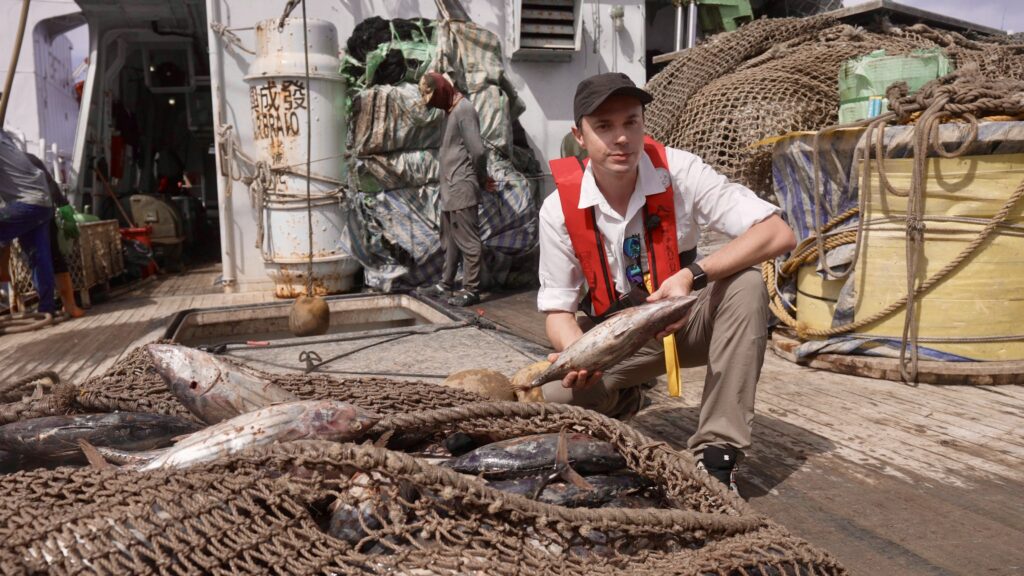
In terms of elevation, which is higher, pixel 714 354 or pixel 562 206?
pixel 562 206

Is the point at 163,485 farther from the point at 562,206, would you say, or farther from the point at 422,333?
the point at 422,333

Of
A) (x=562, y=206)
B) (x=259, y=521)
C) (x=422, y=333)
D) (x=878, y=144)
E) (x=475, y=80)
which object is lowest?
(x=422, y=333)

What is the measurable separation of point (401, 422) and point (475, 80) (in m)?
7.21

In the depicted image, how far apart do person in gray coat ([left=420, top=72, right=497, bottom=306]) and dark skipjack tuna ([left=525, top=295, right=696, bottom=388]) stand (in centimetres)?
509

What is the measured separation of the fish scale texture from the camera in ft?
5.64

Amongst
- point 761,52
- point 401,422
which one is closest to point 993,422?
point 401,422

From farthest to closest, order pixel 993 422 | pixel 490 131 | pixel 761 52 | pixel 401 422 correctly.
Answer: pixel 490 131 < pixel 761 52 < pixel 993 422 < pixel 401 422

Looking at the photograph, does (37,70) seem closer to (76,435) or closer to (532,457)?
(76,435)

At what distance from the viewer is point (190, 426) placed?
2748 millimetres

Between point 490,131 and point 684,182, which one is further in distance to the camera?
point 490,131

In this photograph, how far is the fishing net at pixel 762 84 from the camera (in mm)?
6277

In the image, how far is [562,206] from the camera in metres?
3.12

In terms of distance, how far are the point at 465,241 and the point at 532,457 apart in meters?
5.69

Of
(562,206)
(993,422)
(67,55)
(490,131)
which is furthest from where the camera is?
(67,55)
